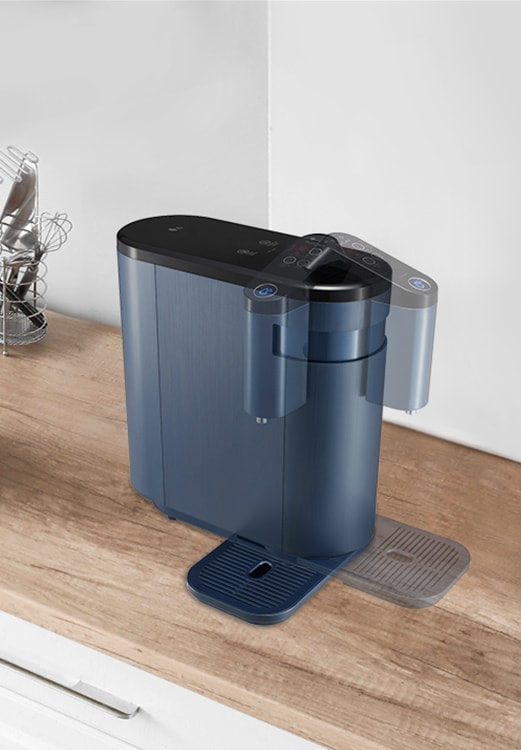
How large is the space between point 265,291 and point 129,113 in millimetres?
650

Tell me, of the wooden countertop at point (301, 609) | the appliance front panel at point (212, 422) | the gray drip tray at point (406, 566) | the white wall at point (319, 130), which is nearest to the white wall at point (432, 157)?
the white wall at point (319, 130)

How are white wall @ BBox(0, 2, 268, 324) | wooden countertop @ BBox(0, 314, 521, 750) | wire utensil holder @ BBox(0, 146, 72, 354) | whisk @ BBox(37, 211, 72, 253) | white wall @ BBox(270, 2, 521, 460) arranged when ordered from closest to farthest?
wooden countertop @ BBox(0, 314, 521, 750)
white wall @ BBox(270, 2, 521, 460)
white wall @ BBox(0, 2, 268, 324)
wire utensil holder @ BBox(0, 146, 72, 354)
whisk @ BBox(37, 211, 72, 253)

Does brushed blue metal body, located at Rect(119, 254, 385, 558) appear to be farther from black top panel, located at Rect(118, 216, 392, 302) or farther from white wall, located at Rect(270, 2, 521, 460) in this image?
white wall, located at Rect(270, 2, 521, 460)

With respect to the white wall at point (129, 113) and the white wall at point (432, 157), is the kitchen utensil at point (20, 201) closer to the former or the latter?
the white wall at point (129, 113)

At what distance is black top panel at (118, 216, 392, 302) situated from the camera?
0.87m

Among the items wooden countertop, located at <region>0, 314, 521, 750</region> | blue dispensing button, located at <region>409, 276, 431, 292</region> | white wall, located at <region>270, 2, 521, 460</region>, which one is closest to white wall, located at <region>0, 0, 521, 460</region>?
white wall, located at <region>270, 2, 521, 460</region>

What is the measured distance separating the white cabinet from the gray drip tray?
18cm

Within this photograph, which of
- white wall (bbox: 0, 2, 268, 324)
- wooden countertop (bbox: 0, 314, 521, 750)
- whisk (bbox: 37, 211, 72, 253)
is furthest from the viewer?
whisk (bbox: 37, 211, 72, 253)

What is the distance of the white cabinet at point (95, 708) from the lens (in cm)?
89

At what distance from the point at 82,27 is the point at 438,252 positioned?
618 mm

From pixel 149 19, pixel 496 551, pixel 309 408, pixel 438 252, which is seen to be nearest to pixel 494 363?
pixel 438 252

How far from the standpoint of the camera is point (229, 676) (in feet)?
2.82

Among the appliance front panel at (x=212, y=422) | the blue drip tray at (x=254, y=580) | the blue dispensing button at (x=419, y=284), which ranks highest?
the blue dispensing button at (x=419, y=284)

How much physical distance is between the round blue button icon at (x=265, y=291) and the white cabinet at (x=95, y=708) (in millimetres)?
358
